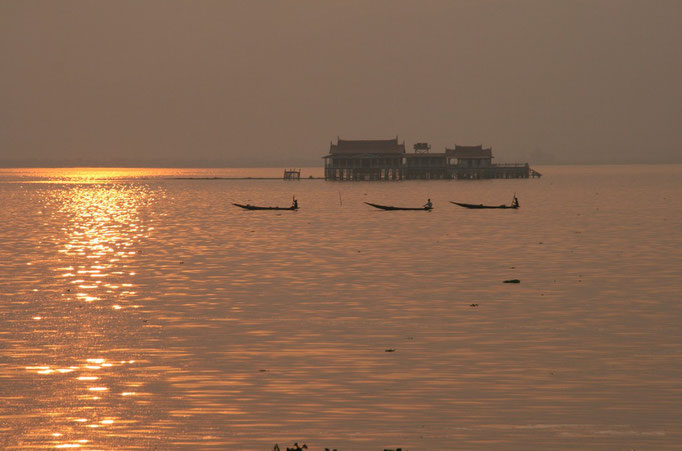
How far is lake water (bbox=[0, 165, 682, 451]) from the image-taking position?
13266 mm

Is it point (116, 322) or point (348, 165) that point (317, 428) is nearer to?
point (116, 322)

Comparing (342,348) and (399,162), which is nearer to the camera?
(342,348)

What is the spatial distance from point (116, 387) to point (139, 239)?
3466 centimetres

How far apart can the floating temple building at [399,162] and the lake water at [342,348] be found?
11397 centimetres

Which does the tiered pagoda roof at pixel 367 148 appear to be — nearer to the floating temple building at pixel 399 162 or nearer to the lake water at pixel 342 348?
the floating temple building at pixel 399 162

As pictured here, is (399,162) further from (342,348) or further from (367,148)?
(342,348)

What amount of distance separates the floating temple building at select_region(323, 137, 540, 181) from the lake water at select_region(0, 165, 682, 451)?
11397 cm

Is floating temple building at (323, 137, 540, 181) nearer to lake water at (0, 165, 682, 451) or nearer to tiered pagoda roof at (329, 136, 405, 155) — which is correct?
tiered pagoda roof at (329, 136, 405, 155)

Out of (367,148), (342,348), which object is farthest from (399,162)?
(342,348)

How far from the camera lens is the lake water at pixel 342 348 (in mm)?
13266

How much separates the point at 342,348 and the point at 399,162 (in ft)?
460

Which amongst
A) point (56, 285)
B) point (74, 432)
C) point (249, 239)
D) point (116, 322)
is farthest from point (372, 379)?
point (249, 239)

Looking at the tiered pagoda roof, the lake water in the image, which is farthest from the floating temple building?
the lake water

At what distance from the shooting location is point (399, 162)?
519 ft
